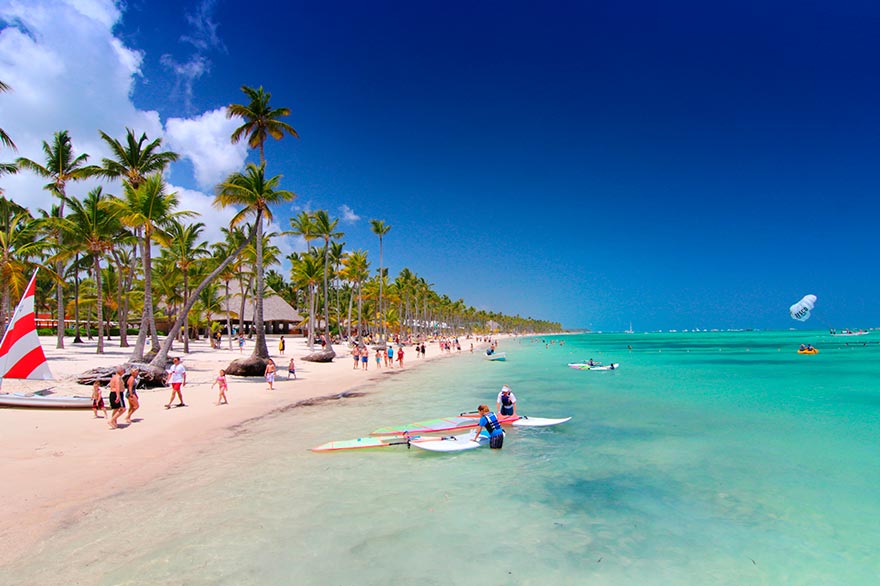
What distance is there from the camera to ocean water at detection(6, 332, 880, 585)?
6336 millimetres

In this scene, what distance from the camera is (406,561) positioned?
21.6 feet

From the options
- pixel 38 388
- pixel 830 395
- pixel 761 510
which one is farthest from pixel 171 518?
pixel 830 395

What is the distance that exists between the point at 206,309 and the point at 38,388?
32.9 metres

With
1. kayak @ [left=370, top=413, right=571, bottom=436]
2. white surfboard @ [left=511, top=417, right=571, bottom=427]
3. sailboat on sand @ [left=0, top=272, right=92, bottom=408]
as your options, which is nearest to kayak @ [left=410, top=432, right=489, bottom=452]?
kayak @ [left=370, top=413, right=571, bottom=436]

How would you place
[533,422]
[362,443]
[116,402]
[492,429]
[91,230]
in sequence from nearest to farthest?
[362,443]
[492,429]
[116,402]
[533,422]
[91,230]

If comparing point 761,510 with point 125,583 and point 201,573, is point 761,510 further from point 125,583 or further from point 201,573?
point 125,583

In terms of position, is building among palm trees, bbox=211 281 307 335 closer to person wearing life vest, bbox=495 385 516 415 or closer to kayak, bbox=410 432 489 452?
person wearing life vest, bbox=495 385 516 415

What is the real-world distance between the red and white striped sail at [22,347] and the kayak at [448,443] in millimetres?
11926

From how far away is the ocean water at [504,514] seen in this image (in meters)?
6.34

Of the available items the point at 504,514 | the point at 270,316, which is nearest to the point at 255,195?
the point at 504,514

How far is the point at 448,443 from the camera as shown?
40.8ft

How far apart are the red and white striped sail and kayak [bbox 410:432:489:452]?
11926mm

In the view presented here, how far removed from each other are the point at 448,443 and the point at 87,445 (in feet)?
28.4

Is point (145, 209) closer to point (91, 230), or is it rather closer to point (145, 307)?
point (145, 307)
